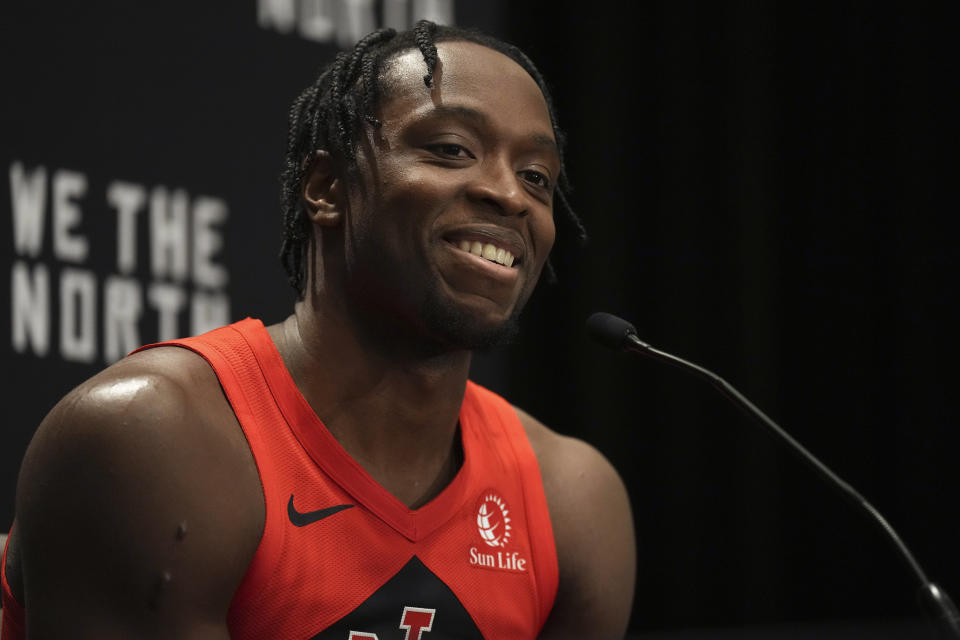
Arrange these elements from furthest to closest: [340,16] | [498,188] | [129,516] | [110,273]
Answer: [340,16] < [110,273] < [498,188] < [129,516]

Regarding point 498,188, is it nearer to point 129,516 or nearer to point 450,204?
point 450,204

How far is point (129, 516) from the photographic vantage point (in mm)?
1223

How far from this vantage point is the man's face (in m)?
1.46

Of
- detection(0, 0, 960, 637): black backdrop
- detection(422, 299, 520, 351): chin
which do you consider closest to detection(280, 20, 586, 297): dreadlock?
detection(422, 299, 520, 351): chin

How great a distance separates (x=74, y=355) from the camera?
6.45ft

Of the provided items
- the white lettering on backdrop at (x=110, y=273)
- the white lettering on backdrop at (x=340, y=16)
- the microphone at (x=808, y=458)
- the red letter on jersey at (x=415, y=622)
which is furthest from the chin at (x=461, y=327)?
the white lettering on backdrop at (x=340, y=16)

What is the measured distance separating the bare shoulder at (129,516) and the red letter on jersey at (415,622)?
9.1 inches

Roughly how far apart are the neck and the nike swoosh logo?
106 millimetres

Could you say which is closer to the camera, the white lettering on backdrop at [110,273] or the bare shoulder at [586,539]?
the bare shoulder at [586,539]

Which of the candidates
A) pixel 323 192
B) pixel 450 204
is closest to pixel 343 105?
pixel 323 192

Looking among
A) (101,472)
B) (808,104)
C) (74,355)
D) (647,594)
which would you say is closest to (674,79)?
(808,104)

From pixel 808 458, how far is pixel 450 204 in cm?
54

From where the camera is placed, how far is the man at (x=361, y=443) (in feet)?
4.06

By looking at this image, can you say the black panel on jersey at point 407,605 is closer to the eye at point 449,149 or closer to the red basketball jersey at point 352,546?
the red basketball jersey at point 352,546
